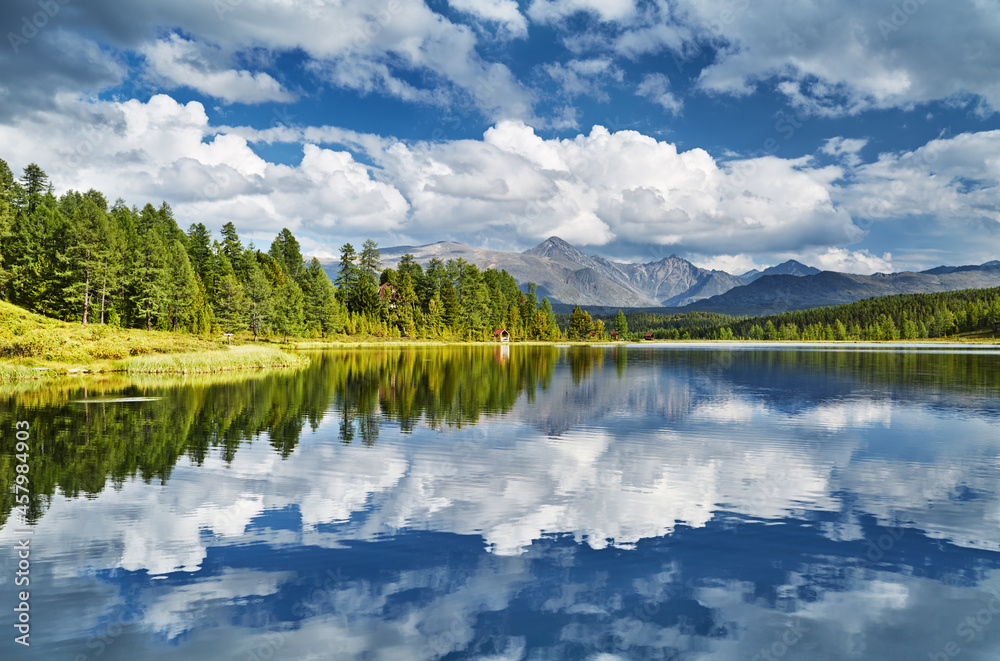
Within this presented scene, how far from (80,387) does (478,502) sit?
3650 cm

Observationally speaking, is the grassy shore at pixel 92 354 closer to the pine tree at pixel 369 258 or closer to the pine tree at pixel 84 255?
the pine tree at pixel 84 255

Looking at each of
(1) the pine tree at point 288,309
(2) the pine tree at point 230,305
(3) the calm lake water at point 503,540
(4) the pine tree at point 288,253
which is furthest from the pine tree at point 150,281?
(3) the calm lake water at point 503,540

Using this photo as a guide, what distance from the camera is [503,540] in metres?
11.6

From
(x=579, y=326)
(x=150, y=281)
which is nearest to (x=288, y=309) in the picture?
(x=150, y=281)

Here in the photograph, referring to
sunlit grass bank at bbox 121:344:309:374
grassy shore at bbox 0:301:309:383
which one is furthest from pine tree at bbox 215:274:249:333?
sunlit grass bank at bbox 121:344:309:374

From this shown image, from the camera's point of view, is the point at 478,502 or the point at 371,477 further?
the point at 371,477

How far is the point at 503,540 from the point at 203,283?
11357cm

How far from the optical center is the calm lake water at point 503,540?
8.10m

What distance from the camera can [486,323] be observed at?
532ft

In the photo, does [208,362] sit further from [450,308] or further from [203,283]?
[450,308]

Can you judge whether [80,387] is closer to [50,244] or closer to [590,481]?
[590,481]

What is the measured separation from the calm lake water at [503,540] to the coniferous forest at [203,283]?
216 ft

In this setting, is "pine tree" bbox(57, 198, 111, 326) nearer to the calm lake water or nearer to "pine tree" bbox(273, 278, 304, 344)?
"pine tree" bbox(273, 278, 304, 344)

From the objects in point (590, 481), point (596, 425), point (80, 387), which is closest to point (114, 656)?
point (590, 481)
